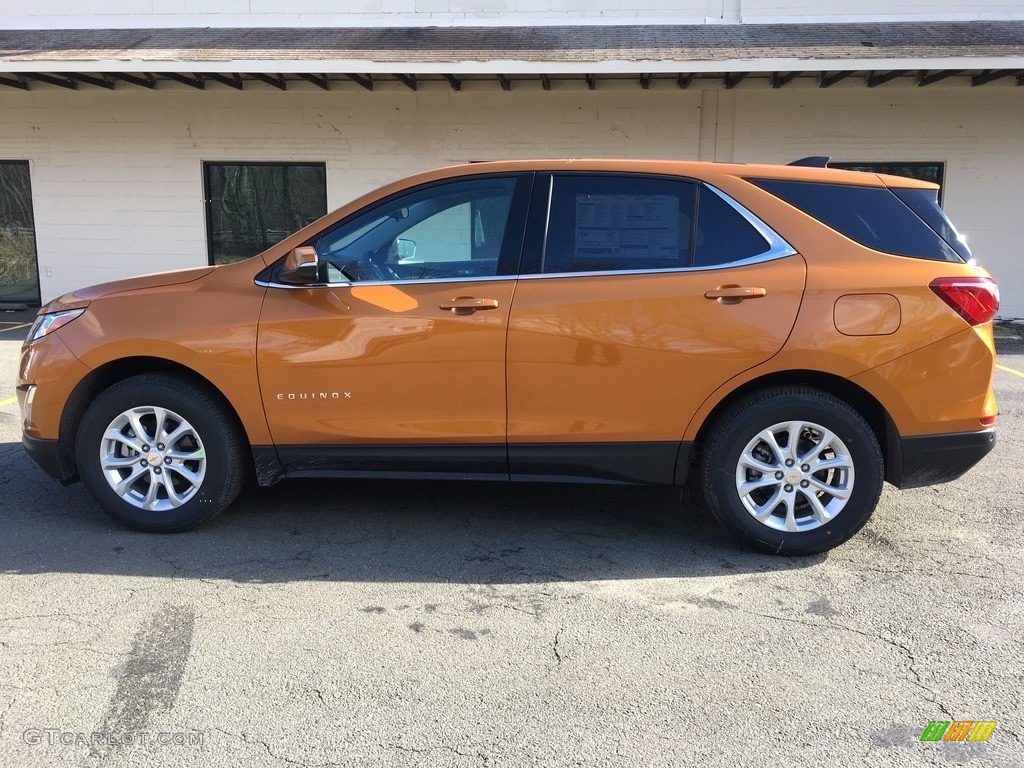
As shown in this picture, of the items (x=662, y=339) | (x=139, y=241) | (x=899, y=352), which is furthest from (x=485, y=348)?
(x=139, y=241)

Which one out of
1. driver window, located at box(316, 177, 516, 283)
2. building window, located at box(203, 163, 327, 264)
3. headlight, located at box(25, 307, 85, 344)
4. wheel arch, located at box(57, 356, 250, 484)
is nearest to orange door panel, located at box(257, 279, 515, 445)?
driver window, located at box(316, 177, 516, 283)

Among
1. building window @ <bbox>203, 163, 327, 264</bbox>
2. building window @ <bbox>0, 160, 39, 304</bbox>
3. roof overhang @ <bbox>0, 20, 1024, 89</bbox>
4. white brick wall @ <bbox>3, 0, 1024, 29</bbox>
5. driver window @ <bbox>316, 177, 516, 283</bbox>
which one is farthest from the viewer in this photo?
building window @ <bbox>0, 160, 39, 304</bbox>

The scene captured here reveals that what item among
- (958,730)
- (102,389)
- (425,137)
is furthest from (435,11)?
(958,730)

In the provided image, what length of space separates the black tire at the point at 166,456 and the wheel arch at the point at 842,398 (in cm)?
236

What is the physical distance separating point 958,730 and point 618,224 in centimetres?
247

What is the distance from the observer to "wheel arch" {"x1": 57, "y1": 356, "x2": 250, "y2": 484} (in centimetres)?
396

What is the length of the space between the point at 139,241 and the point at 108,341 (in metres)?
9.62

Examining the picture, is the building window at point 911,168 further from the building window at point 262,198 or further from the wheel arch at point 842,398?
the wheel arch at point 842,398

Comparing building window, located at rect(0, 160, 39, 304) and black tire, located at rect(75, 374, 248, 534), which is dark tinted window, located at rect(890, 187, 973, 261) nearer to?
black tire, located at rect(75, 374, 248, 534)

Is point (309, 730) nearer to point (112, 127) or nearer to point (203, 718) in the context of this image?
point (203, 718)

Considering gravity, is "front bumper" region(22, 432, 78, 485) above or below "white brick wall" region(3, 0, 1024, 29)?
below

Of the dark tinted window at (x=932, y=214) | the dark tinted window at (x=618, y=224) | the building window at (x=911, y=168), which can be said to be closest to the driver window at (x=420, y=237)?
the dark tinted window at (x=618, y=224)

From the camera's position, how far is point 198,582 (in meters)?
3.52

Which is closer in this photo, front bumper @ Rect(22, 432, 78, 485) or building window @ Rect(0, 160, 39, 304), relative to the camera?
front bumper @ Rect(22, 432, 78, 485)
